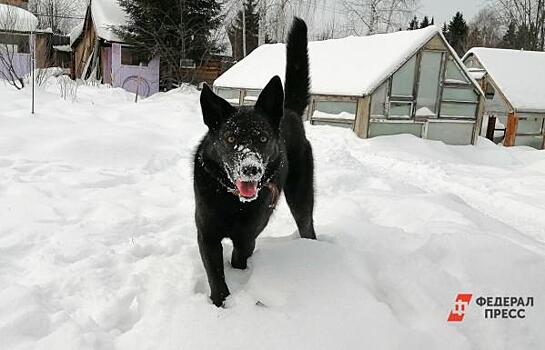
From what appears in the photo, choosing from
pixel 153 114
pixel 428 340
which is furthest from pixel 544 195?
pixel 153 114

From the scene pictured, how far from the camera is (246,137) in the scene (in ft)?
7.13

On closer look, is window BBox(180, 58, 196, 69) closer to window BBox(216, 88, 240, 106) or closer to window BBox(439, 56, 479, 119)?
window BBox(216, 88, 240, 106)

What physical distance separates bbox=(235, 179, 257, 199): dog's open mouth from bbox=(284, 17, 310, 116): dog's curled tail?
53.5 inches

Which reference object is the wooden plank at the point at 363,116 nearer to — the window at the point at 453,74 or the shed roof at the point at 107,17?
the window at the point at 453,74

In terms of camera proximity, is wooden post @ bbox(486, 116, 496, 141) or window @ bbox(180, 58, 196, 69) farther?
window @ bbox(180, 58, 196, 69)

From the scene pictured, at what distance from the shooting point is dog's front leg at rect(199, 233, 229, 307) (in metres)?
2.18

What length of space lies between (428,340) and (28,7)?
1648 inches

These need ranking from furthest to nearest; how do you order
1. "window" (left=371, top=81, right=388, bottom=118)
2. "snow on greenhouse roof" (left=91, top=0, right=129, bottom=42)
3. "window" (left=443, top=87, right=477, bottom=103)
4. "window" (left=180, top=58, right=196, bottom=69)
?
"snow on greenhouse roof" (left=91, top=0, right=129, bottom=42) → "window" (left=180, top=58, right=196, bottom=69) → "window" (left=443, top=87, right=477, bottom=103) → "window" (left=371, top=81, right=388, bottom=118)

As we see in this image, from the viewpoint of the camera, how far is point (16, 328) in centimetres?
178

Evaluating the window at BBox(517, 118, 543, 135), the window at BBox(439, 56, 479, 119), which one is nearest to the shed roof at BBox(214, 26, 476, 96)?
the window at BBox(439, 56, 479, 119)

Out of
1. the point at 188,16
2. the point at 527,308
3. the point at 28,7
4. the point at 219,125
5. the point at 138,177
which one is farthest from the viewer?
the point at 28,7

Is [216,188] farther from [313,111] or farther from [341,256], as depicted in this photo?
[313,111]

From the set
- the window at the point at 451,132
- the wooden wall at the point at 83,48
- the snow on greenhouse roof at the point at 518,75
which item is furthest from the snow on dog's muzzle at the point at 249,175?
the wooden wall at the point at 83,48

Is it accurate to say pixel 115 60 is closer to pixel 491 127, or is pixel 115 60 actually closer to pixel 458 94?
pixel 458 94
